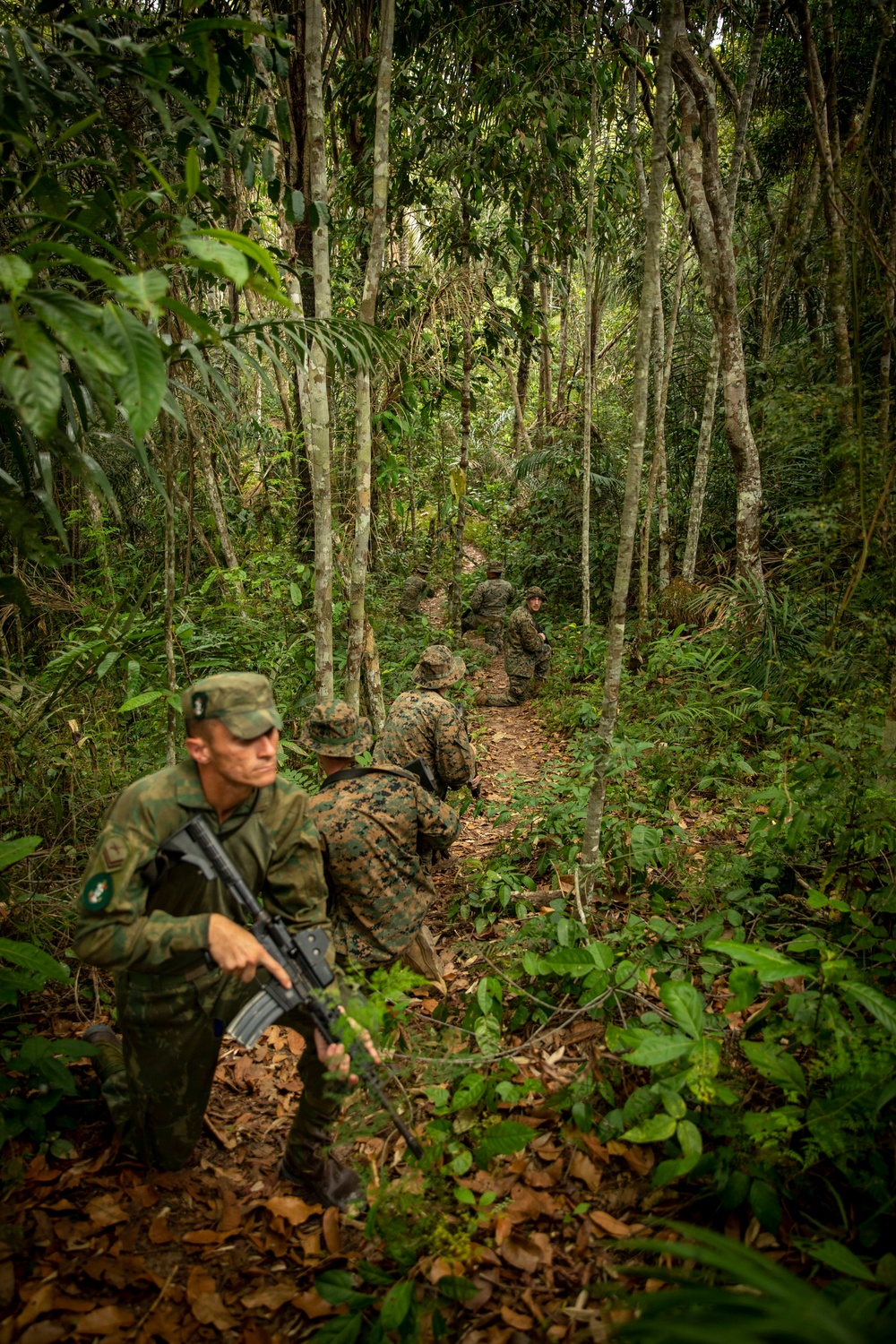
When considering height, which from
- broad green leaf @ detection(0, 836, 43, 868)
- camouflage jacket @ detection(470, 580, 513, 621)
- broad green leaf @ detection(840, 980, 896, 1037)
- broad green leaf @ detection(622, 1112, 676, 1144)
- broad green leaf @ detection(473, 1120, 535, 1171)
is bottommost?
broad green leaf @ detection(473, 1120, 535, 1171)

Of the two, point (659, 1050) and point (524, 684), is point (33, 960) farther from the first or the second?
point (524, 684)

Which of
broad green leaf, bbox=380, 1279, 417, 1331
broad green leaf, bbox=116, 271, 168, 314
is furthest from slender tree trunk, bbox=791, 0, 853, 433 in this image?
broad green leaf, bbox=380, 1279, 417, 1331

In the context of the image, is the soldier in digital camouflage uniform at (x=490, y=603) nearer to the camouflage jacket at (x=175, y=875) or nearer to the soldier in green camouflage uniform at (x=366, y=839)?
the soldier in green camouflage uniform at (x=366, y=839)

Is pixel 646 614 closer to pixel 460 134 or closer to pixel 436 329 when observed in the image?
pixel 436 329

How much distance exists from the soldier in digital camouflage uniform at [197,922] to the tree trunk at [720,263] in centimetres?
639

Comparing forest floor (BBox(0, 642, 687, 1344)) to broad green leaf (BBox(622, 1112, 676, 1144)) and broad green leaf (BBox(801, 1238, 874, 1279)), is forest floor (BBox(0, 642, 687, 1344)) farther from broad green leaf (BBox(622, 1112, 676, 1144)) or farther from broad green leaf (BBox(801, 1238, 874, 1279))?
broad green leaf (BBox(801, 1238, 874, 1279))

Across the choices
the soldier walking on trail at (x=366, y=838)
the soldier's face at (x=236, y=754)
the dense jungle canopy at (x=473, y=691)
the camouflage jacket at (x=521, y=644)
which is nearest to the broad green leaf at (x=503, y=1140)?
the dense jungle canopy at (x=473, y=691)

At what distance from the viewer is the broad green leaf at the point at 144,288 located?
1.69 meters

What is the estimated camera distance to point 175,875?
2596 millimetres

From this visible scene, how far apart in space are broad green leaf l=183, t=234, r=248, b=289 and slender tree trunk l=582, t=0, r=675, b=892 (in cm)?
218

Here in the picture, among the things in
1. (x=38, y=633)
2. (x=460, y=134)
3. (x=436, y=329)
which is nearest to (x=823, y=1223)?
(x=38, y=633)

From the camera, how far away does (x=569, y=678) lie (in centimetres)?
970

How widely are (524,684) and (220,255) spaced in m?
8.50

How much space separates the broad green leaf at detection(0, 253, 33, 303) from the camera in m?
1.63
